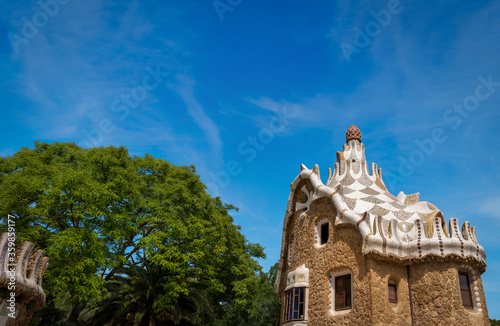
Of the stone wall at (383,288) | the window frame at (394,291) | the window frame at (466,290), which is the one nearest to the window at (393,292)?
the window frame at (394,291)

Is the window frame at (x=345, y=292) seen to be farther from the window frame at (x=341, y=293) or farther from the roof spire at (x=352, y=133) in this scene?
the roof spire at (x=352, y=133)

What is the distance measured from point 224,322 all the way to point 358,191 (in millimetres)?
10115

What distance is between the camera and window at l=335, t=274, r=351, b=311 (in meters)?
13.3

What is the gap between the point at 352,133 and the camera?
1900 centimetres

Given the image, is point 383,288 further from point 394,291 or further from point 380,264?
point 380,264

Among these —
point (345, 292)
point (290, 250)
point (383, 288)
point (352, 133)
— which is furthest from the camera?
point (352, 133)

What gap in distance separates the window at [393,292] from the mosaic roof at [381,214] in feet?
3.41

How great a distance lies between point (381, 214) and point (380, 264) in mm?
2189

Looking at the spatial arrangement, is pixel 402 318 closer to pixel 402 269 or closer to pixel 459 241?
pixel 402 269

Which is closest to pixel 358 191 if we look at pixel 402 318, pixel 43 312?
pixel 402 318

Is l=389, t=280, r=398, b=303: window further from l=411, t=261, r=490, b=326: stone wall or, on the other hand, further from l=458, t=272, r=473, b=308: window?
l=458, t=272, r=473, b=308: window

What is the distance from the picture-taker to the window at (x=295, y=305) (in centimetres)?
1446

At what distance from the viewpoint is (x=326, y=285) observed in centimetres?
1395

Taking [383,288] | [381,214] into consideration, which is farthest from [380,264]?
[381,214]
